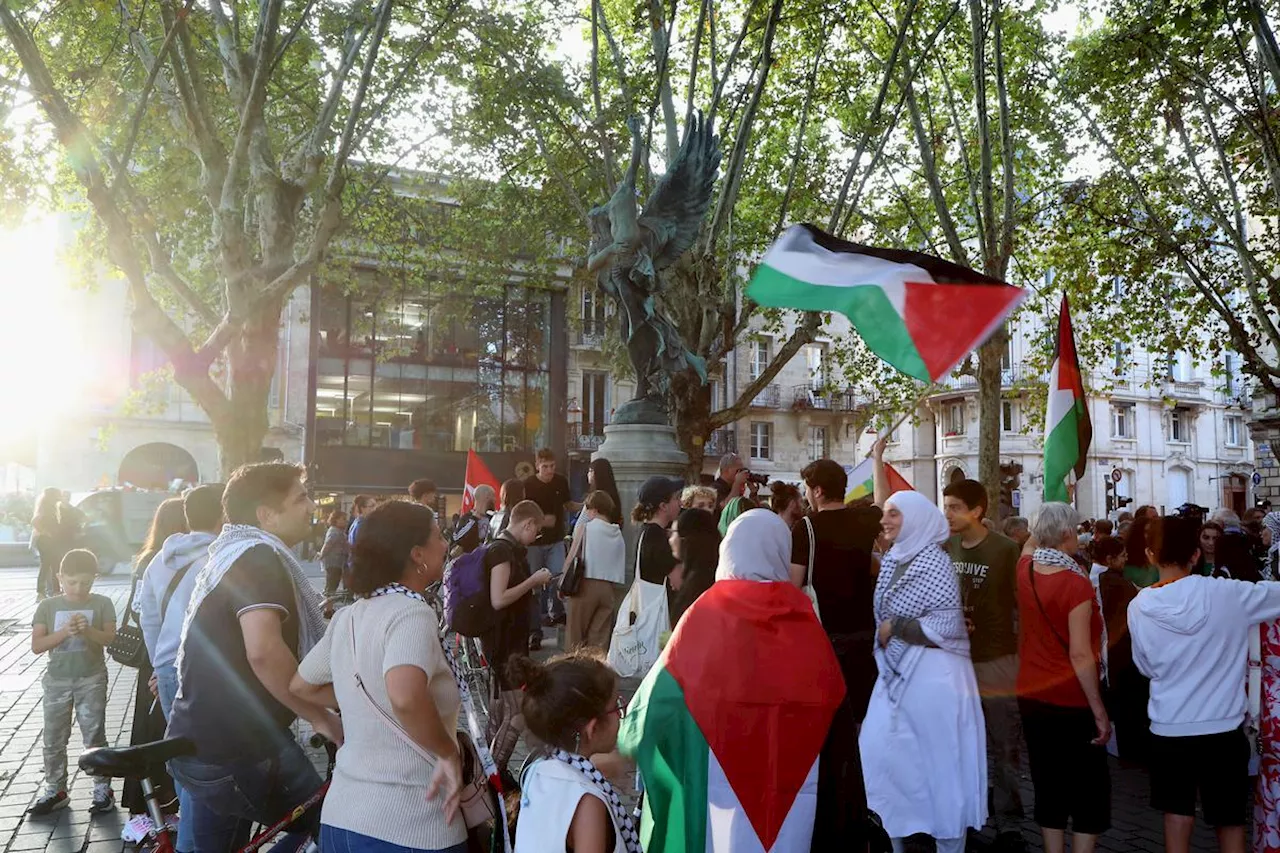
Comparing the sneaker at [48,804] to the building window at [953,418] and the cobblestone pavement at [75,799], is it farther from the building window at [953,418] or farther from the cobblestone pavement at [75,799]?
the building window at [953,418]

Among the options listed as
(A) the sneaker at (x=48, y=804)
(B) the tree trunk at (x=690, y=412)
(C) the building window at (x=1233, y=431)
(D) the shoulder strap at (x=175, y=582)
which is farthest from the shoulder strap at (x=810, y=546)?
(C) the building window at (x=1233, y=431)

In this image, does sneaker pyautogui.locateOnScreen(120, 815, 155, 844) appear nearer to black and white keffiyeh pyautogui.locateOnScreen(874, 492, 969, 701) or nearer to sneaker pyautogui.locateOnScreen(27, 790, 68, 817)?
sneaker pyautogui.locateOnScreen(27, 790, 68, 817)

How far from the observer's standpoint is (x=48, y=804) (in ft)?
18.6

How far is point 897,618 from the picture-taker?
4414 millimetres

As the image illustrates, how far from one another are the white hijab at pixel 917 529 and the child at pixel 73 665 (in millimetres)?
4348

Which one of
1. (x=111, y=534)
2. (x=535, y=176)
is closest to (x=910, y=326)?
(x=535, y=176)

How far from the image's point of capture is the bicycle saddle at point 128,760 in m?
3.08

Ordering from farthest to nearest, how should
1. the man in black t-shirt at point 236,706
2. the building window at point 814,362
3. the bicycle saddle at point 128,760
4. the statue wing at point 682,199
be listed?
1. the building window at point 814,362
2. the statue wing at point 682,199
3. the man in black t-shirt at point 236,706
4. the bicycle saddle at point 128,760

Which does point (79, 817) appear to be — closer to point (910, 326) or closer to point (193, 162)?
point (910, 326)

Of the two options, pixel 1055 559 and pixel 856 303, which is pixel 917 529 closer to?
pixel 1055 559

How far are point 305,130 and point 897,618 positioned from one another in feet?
53.6

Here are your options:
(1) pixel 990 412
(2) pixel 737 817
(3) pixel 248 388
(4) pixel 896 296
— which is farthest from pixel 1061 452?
(3) pixel 248 388

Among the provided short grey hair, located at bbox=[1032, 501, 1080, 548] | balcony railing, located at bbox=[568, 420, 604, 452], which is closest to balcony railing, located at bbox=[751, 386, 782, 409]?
balcony railing, located at bbox=[568, 420, 604, 452]

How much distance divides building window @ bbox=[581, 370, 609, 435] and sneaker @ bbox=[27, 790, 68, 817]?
35090 mm
